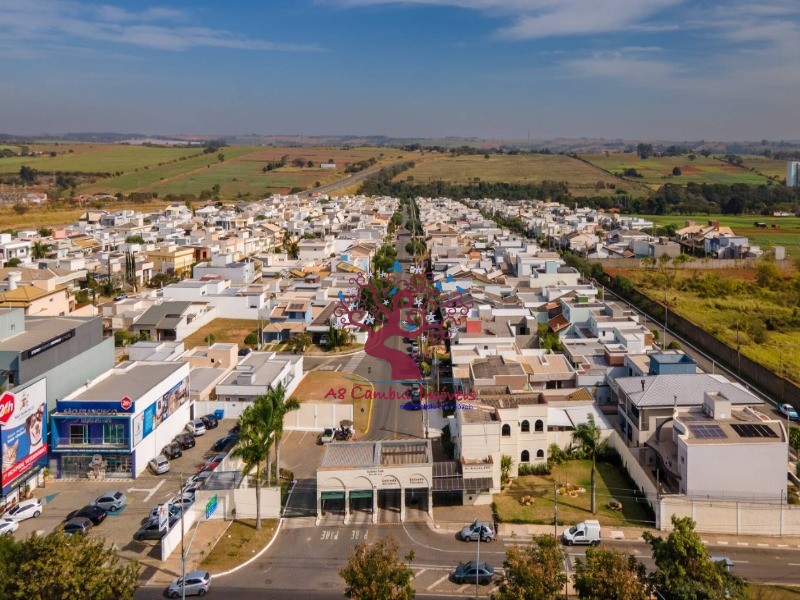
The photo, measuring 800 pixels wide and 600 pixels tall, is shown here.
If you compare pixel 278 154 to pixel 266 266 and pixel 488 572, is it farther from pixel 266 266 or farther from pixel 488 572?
pixel 488 572

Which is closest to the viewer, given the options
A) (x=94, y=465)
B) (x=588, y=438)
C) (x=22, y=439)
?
(x=22, y=439)

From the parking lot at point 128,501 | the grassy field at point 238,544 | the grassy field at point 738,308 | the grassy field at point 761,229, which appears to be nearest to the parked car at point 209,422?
the parking lot at point 128,501

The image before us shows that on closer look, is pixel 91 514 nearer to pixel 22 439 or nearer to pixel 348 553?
pixel 22 439

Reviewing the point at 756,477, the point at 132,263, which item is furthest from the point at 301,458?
the point at 132,263

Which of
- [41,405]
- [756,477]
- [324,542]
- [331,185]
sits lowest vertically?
[324,542]

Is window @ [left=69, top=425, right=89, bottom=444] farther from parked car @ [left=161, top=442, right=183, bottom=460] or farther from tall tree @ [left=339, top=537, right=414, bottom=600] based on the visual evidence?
tall tree @ [left=339, top=537, right=414, bottom=600]

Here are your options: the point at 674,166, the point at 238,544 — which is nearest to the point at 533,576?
the point at 238,544
